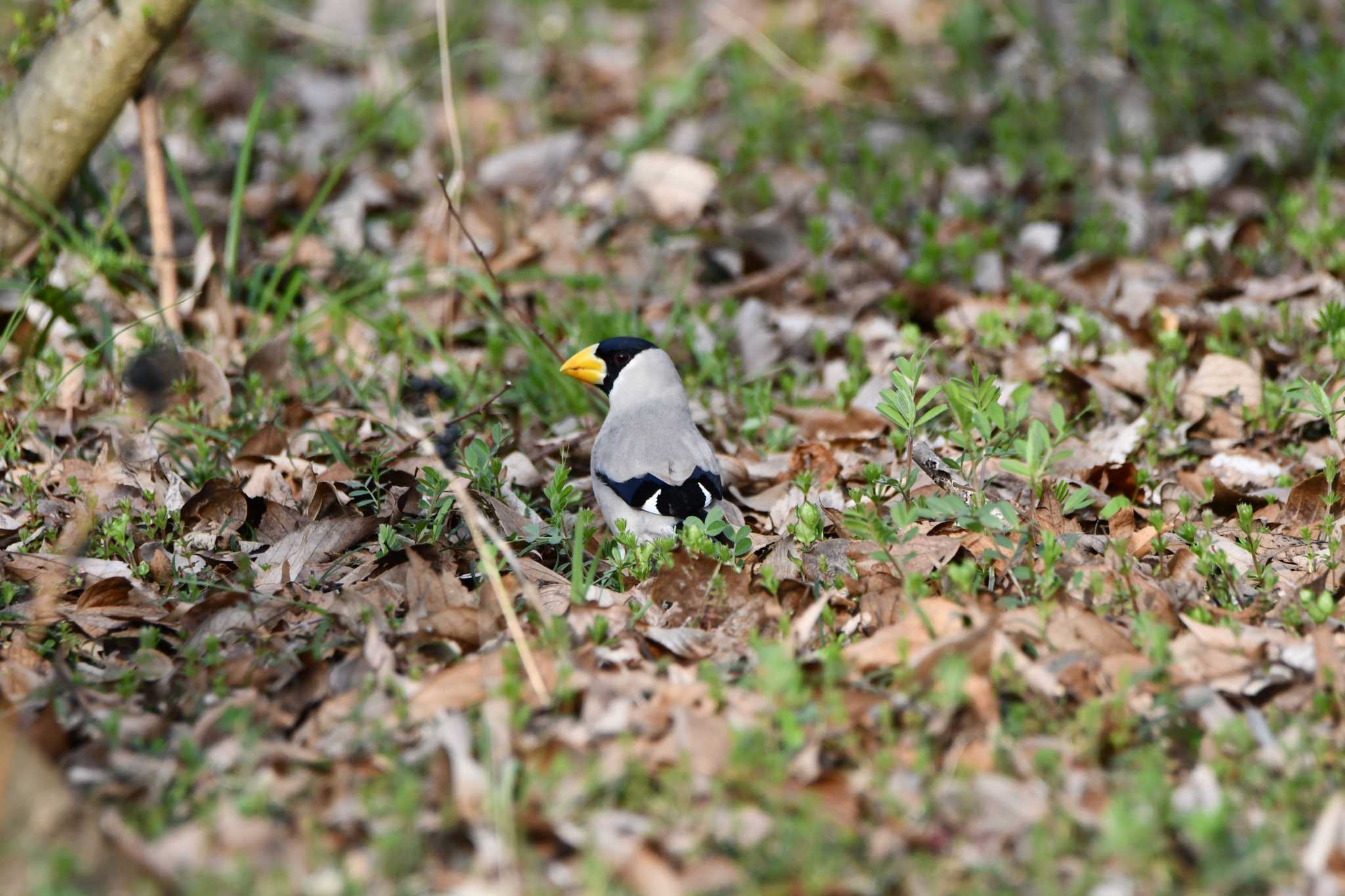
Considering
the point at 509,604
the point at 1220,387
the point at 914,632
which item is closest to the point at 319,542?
the point at 509,604

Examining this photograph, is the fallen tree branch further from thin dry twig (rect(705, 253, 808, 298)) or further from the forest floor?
thin dry twig (rect(705, 253, 808, 298))

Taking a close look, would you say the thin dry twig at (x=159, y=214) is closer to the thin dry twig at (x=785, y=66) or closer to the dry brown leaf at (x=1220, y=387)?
the thin dry twig at (x=785, y=66)

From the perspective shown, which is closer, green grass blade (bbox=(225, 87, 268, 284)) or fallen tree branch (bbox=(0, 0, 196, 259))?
fallen tree branch (bbox=(0, 0, 196, 259))

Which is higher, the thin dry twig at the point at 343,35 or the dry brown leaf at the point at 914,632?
the thin dry twig at the point at 343,35

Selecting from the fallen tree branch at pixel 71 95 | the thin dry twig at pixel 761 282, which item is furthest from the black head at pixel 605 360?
the fallen tree branch at pixel 71 95

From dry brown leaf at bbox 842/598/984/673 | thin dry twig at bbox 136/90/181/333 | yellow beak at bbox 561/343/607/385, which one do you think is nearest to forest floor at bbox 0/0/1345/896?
dry brown leaf at bbox 842/598/984/673

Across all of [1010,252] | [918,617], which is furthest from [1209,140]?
[918,617]
